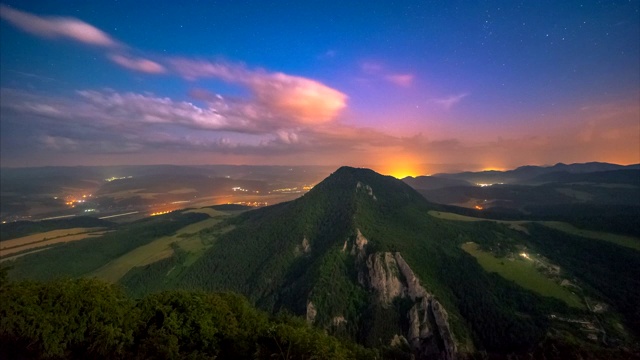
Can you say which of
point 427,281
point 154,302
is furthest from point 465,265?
point 154,302

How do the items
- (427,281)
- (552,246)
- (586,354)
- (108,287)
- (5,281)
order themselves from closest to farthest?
(5,281), (108,287), (586,354), (427,281), (552,246)

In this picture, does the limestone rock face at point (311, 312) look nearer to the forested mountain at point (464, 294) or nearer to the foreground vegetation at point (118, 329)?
the forested mountain at point (464, 294)

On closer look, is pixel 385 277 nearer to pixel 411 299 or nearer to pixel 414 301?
pixel 411 299

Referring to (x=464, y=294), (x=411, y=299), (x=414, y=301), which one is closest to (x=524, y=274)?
(x=464, y=294)

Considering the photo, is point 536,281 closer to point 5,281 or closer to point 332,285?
point 332,285

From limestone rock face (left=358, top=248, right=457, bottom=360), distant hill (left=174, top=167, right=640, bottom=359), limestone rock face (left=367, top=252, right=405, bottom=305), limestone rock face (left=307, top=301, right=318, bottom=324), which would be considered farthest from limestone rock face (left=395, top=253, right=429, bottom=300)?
limestone rock face (left=307, top=301, right=318, bottom=324)

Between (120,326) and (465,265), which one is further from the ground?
(120,326)

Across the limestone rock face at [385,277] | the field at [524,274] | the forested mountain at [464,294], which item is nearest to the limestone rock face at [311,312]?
the forested mountain at [464,294]

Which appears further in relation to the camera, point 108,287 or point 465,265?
point 465,265
